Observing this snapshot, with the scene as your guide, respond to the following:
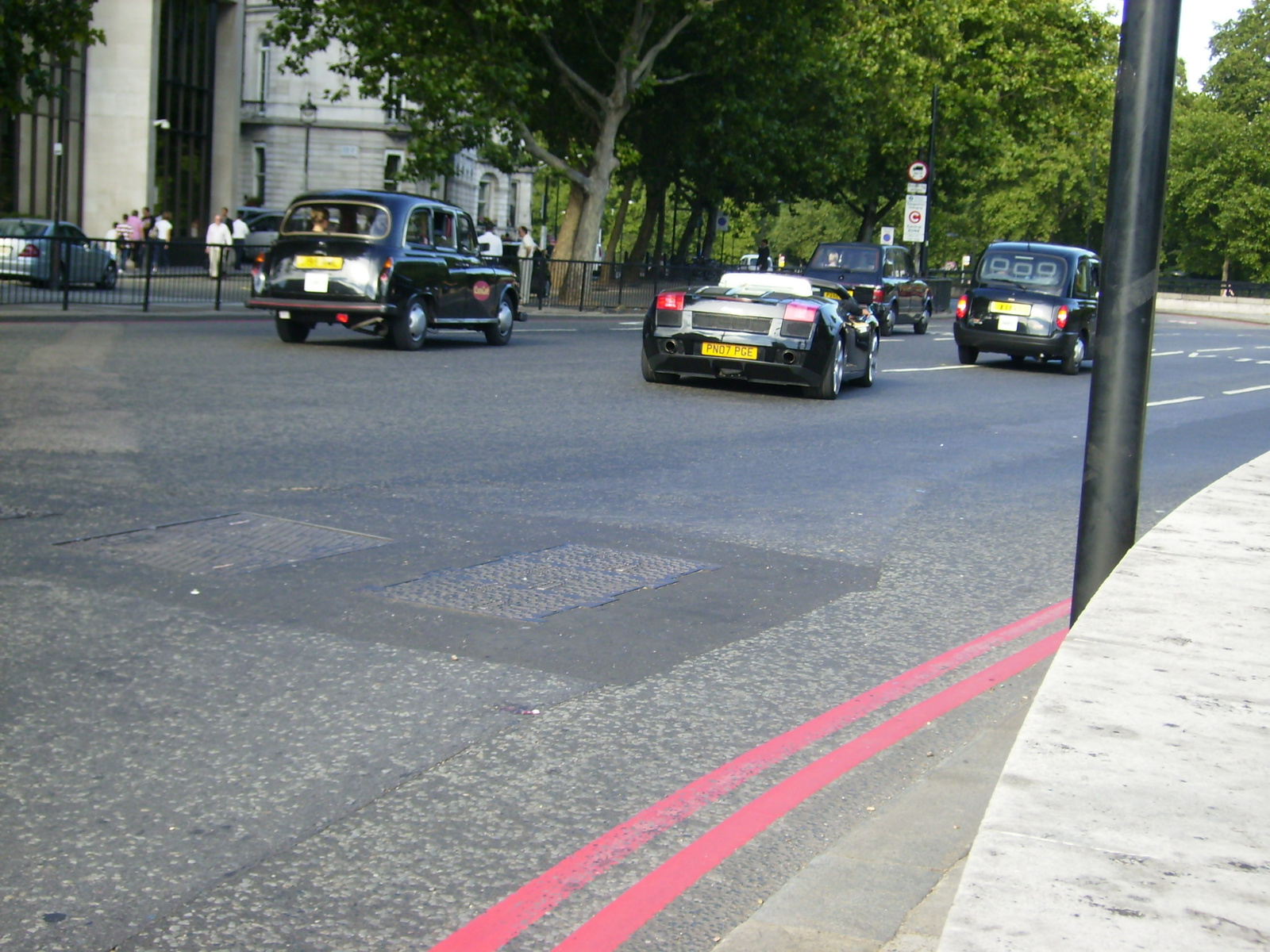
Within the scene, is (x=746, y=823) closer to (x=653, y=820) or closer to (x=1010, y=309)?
(x=653, y=820)

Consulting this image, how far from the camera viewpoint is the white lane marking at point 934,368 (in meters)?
21.0

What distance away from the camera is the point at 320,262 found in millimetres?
17734

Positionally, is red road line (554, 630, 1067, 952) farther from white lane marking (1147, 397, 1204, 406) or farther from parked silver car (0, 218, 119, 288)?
parked silver car (0, 218, 119, 288)

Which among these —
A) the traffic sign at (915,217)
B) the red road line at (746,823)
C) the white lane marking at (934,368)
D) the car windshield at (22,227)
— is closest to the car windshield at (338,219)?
the white lane marking at (934,368)

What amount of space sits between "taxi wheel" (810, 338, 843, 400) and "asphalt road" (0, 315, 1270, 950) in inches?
108

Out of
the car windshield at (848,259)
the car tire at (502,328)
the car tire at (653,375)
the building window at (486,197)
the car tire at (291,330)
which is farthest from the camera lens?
the building window at (486,197)

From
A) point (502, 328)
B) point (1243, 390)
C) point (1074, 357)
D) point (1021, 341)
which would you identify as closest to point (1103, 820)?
point (502, 328)

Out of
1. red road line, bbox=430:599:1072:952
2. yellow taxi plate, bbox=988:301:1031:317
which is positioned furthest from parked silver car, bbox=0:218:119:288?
red road line, bbox=430:599:1072:952

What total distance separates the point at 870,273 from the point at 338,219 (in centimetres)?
1483

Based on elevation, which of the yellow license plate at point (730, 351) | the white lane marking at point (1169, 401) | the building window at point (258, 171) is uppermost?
the building window at point (258, 171)

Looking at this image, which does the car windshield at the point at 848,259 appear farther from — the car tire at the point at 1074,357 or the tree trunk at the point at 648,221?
the tree trunk at the point at 648,221

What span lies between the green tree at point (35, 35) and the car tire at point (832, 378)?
10.8 metres

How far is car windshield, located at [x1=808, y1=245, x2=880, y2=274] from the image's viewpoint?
99.5ft

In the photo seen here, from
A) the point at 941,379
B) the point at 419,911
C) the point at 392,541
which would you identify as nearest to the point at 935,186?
the point at 941,379
